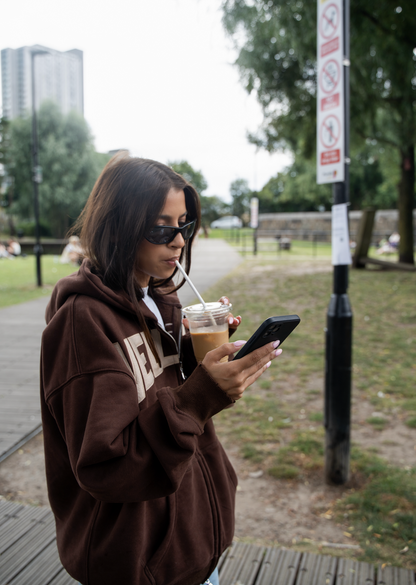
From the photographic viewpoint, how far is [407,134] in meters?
12.0

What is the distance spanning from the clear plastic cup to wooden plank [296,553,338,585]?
5.25ft

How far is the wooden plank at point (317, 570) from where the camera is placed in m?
2.34

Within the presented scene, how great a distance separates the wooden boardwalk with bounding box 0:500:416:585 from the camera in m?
2.33

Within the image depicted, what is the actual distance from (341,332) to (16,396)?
352 centimetres

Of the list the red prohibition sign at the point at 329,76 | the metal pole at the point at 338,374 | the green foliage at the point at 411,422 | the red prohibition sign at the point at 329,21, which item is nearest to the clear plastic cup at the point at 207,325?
the metal pole at the point at 338,374

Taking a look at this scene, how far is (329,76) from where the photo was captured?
122 inches

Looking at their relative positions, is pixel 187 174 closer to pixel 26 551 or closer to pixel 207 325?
pixel 207 325

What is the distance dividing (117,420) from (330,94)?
2.76 meters

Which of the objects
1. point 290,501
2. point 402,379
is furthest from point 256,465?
point 402,379

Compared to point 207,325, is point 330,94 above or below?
above

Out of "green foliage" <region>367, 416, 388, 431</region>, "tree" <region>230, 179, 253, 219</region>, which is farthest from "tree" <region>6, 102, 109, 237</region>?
"green foliage" <region>367, 416, 388, 431</region>

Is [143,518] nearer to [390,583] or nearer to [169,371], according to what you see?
[169,371]

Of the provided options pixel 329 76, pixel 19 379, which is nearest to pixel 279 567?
pixel 329 76

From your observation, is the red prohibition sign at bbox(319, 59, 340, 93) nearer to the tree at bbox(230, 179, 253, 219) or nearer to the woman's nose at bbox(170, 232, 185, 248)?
the woman's nose at bbox(170, 232, 185, 248)
